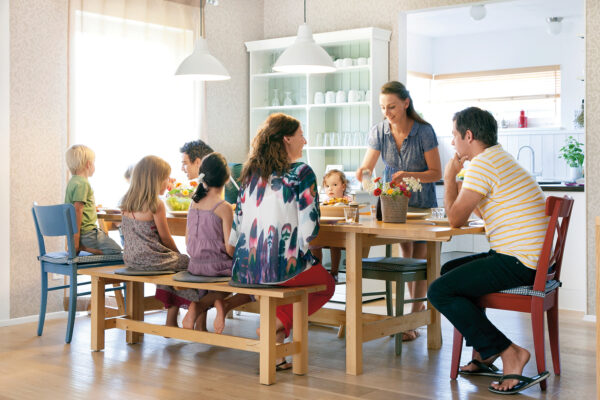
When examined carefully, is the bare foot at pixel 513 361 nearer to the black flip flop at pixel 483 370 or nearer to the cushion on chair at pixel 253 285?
the black flip flop at pixel 483 370

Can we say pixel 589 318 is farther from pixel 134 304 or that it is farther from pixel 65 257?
pixel 65 257

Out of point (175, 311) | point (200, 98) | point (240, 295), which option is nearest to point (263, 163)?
point (240, 295)

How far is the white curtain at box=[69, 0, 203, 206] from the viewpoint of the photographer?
16.1 ft

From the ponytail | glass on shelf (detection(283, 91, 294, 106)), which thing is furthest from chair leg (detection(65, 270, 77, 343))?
glass on shelf (detection(283, 91, 294, 106))

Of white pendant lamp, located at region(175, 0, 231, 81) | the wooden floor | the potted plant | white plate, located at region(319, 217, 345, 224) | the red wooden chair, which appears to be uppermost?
white pendant lamp, located at region(175, 0, 231, 81)

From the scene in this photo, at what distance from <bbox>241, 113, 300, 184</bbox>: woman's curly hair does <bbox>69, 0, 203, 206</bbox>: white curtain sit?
1.70m

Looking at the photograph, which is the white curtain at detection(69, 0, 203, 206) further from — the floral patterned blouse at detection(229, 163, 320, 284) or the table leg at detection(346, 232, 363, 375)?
the table leg at detection(346, 232, 363, 375)

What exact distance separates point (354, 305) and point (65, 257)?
1.68 meters

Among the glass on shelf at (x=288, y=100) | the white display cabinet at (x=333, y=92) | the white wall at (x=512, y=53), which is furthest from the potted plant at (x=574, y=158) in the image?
the glass on shelf at (x=288, y=100)

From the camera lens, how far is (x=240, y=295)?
3.68 metres

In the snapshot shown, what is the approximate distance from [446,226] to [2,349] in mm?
2325

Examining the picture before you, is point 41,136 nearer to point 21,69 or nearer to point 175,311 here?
point 21,69

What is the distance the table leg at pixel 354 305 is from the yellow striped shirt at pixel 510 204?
1.93ft

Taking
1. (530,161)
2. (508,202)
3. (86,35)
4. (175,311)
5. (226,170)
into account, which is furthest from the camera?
(530,161)
